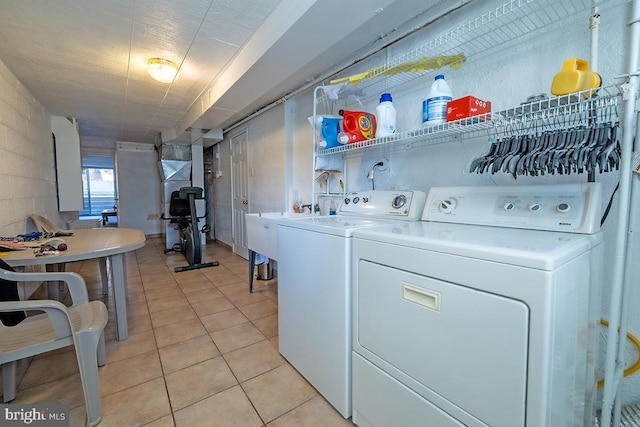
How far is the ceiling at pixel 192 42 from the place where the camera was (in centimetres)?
178

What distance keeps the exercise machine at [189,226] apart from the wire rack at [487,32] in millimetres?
3400

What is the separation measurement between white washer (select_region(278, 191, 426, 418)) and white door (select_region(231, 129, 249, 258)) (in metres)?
2.97

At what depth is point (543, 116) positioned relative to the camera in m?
1.13

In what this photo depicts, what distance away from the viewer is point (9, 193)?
103 inches

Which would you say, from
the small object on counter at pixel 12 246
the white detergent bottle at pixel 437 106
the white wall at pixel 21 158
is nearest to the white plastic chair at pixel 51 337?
the small object on counter at pixel 12 246

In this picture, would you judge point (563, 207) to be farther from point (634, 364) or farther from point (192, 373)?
point (192, 373)

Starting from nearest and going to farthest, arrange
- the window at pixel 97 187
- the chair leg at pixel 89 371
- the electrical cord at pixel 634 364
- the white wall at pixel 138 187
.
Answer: the electrical cord at pixel 634 364 → the chair leg at pixel 89 371 → the white wall at pixel 138 187 → the window at pixel 97 187

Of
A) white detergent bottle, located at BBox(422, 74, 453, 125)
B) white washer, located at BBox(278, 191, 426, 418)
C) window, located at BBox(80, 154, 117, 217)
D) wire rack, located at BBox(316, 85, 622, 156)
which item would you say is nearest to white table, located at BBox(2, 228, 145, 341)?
white washer, located at BBox(278, 191, 426, 418)

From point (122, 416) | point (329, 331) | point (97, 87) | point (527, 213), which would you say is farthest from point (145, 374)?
point (97, 87)

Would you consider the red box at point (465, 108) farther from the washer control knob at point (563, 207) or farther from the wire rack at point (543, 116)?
the washer control knob at point (563, 207)

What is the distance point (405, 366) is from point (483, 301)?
17.2 inches

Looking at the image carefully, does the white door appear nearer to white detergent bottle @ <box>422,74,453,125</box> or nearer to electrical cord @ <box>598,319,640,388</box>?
white detergent bottle @ <box>422,74,453,125</box>

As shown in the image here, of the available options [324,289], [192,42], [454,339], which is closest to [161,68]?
[192,42]

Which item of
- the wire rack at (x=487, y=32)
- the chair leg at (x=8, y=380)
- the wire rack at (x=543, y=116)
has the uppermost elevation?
the wire rack at (x=487, y=32)
